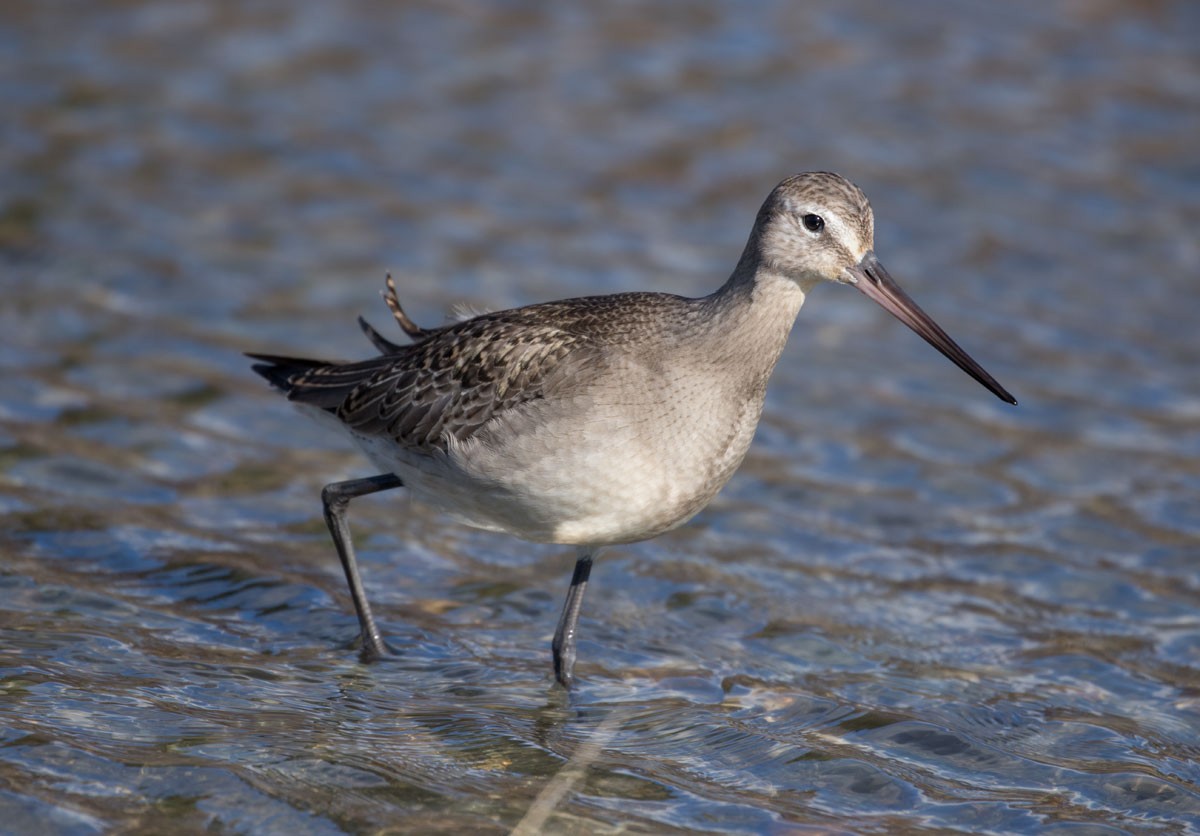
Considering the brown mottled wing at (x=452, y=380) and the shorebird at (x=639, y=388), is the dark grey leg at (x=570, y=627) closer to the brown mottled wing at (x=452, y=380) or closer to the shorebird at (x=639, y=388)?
the shorebird at (x=639, y=388)

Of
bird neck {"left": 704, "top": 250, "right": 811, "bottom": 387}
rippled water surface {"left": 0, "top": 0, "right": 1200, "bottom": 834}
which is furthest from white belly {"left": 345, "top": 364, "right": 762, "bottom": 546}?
rippled water surface {"left": 0, "top": 0, "right": 1200, "bottom": 834}

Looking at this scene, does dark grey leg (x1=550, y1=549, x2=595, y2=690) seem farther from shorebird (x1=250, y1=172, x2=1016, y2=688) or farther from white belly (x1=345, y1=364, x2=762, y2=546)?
white belly (x1=345, y1=364, x2=762, y2=546)

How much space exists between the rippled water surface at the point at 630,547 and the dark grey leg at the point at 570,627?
143mm

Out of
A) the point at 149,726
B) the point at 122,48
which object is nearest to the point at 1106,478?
the point at 149,726

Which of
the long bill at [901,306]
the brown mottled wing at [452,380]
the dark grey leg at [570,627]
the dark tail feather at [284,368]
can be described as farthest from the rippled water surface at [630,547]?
the long bill at [901,306]

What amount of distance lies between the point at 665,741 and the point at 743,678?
726mm

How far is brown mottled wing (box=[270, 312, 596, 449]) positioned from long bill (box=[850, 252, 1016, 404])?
1.07 meters

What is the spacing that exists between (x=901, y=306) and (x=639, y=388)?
1.05 m

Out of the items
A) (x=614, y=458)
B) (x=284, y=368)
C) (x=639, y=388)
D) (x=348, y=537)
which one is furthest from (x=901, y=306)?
(x=284, y=368)

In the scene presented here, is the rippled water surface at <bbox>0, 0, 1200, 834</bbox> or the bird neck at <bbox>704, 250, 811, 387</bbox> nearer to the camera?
the rippled water surface at <bbox>0, 0, 1200, 834</bbox>

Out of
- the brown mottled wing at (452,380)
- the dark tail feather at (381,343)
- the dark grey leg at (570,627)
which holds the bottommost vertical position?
the dark grey leg at (570,627)

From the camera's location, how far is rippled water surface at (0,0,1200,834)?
6.20 m

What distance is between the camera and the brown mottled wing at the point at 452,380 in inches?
257

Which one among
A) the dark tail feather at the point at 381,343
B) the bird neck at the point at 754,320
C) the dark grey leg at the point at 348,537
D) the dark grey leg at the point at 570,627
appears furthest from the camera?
the dark tail feather at the point at 381,343
